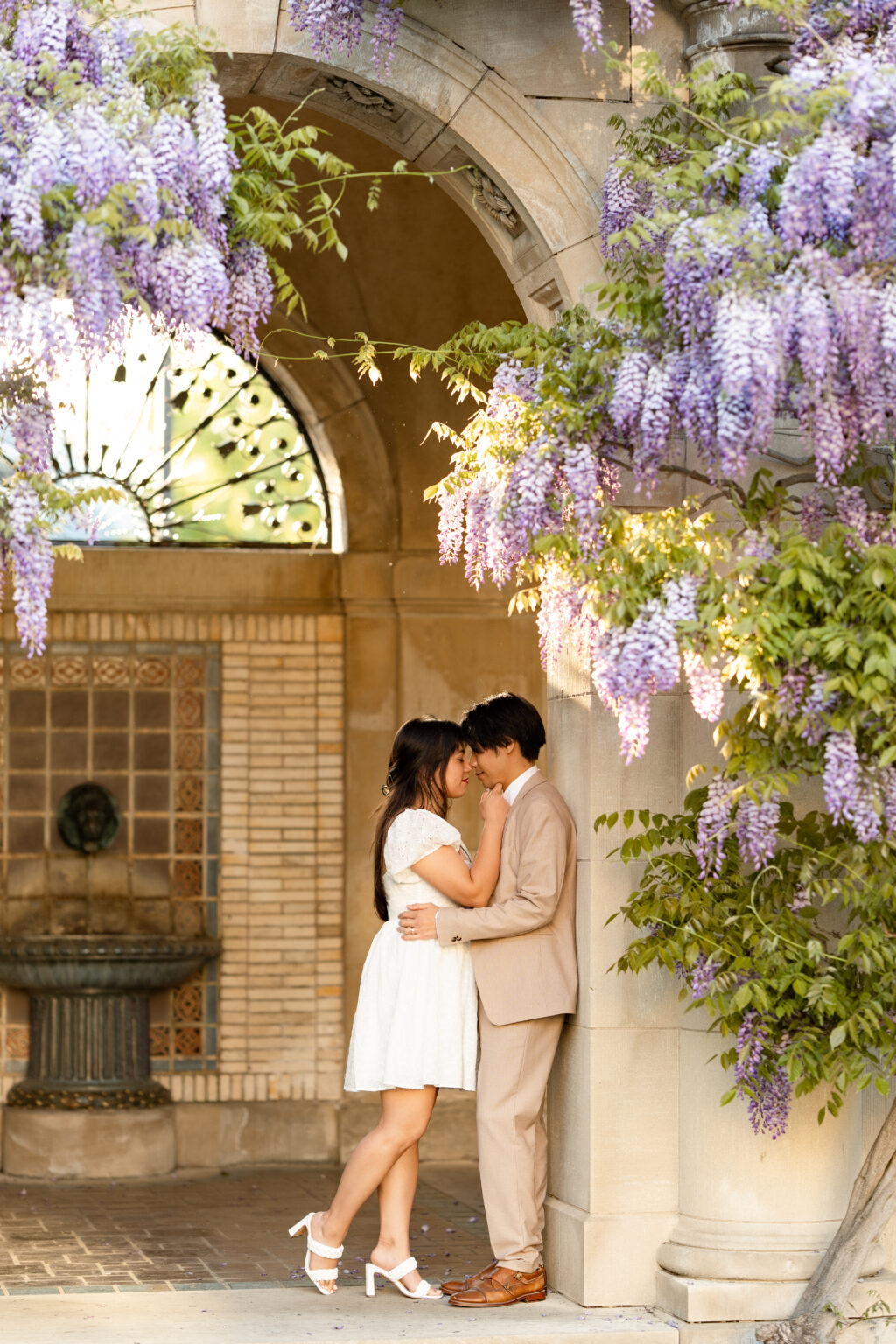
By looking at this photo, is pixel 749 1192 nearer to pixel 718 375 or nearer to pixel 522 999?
pixel 522 999

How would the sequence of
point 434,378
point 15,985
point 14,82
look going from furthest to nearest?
point 434,378
point 15,985
point 14,82

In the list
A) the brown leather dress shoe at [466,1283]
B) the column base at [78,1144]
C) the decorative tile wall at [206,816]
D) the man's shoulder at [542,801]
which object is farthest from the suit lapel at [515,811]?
the column base at [78,1144]

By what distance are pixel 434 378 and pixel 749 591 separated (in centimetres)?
491

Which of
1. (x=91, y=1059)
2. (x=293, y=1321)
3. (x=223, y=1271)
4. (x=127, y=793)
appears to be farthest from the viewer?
(x=127, y=793)

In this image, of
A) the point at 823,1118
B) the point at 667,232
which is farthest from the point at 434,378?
the point at 823,1118

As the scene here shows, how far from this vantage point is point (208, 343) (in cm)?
964

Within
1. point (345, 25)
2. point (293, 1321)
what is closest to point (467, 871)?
point (293, 1321)

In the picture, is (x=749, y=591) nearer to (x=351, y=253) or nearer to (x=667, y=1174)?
(x=667, y=1174)

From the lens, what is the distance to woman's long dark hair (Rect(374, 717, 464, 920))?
20.0 ft

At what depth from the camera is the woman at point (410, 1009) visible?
5953 millimetres

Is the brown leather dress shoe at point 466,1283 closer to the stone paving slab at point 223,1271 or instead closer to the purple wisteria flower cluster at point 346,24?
the stone paving slab at point 223,1271

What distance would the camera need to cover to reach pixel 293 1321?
5582 millimetres

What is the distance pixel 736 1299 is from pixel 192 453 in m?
5.51

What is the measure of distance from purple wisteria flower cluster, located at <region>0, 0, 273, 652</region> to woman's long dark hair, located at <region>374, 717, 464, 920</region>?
1.60 metres
